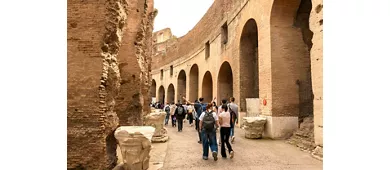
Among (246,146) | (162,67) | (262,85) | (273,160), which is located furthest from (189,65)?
(273,160)

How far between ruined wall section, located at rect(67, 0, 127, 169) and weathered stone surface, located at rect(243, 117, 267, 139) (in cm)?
548

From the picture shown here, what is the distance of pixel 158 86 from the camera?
35781 millimetres

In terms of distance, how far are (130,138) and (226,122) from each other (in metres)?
2.37

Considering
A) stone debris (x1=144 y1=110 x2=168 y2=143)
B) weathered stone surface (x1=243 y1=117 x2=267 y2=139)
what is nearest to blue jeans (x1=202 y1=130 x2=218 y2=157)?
stone debris (x1=144 y1=110 x2=168 y2=143)

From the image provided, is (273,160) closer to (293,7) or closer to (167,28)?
(293,7)

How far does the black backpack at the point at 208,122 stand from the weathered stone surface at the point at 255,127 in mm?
3402

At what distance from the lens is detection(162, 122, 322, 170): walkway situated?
5578 mm

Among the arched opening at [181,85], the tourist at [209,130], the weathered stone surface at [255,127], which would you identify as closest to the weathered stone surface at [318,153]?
the tourist at [209,130]

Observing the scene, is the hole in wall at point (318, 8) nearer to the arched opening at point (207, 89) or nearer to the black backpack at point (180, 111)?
the black backpack at point (180, 111)

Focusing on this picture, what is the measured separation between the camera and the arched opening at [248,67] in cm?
1314

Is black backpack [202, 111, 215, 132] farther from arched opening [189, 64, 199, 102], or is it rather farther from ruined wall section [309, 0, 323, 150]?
arched opening [189, 64, 199, 102]

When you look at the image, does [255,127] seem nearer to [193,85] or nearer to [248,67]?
[248,67]

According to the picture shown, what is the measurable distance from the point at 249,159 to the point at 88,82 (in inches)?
150

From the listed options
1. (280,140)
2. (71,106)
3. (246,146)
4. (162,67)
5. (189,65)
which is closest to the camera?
(71,106)
